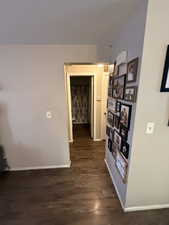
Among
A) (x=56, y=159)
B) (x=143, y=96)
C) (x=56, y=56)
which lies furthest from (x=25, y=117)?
(x=143, y=96)

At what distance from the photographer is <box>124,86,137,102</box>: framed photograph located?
128 centimetres

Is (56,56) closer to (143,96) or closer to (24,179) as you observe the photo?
(143,96)

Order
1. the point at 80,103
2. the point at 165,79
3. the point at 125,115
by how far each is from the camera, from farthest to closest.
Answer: the point at 80,103, the point at 125,115, the point at 165,79

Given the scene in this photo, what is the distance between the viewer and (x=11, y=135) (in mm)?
2238

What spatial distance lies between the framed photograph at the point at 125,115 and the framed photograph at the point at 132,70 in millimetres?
300

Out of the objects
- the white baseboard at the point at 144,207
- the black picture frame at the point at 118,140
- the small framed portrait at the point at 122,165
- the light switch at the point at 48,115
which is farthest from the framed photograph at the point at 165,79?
the light switch at the point at 48,115

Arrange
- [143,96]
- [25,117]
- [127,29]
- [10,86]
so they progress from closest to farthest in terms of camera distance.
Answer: [143,96] < [127,29] < [10,86] < [25,117]

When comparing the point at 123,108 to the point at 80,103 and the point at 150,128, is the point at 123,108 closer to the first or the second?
the point at 150,128

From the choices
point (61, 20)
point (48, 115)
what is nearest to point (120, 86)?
point (61, 20)

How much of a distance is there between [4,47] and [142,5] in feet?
6.36

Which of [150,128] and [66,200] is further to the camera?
[66,200]

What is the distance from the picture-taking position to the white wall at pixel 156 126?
1079 millimetres

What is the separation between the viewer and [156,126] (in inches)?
52.3

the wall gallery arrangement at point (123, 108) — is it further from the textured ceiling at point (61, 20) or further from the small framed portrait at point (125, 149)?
the textured ceiling at point (61, 20)
